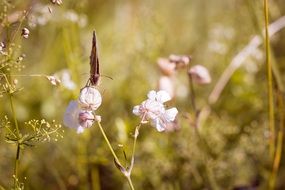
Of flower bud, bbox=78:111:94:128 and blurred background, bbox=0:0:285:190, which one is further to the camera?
blurred background, bbox=0:0:285:190

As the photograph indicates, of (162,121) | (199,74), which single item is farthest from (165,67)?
(162,121)

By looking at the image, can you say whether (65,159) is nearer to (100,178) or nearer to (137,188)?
(100,178)

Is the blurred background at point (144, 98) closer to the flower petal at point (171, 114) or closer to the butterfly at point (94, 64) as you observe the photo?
the flower petal at point (171, 114)

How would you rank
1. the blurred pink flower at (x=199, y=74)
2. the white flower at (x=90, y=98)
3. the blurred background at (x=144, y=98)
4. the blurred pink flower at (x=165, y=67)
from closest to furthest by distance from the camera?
1. the white flower at (x=90, y=98)
2. the blurred pink flower at (x=199, y=74)
3. the blurred pink flower at (x=165, y=67)
4. the blurred background at (x=144, y=98)

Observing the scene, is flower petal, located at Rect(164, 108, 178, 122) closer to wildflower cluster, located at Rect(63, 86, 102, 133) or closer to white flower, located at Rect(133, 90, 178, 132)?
white flower, located at Rect(133, 90, 178, 132)

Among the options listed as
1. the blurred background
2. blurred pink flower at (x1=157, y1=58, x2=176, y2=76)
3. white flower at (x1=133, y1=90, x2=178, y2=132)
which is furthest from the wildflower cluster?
blurred pink flower at (x1=157, y1=58, x2=176, y2=76)

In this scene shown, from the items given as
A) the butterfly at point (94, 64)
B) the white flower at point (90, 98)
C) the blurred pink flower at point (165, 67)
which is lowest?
the white flower at point (90, 98)

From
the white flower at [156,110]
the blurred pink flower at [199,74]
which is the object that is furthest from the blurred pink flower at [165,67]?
the white flower at [156,110]
